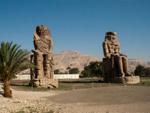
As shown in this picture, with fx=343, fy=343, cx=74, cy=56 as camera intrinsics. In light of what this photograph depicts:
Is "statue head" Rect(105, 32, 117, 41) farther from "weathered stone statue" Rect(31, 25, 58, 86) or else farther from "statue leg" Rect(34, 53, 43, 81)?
"statue leg" Rect(34, 53, 43, 81)

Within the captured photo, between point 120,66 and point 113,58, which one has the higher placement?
point 113,58

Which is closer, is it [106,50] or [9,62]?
[9,62]

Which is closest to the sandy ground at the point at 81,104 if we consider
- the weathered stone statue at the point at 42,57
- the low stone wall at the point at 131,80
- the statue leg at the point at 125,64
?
the weathered stone statue at the point at 42,57

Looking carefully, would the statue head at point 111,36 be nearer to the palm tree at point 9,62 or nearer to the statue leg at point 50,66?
the statue leg at point 50,66

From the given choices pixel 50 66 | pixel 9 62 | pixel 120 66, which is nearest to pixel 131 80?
pixel 120 66

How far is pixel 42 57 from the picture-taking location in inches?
1475

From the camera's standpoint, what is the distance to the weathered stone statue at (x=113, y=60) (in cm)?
4459

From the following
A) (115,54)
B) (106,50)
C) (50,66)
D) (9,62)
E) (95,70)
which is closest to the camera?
(9,62)

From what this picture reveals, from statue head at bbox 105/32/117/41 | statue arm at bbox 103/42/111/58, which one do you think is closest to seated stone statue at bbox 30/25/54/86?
statue arm at bbox 103/42/111/58

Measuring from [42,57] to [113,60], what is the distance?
39.8ft

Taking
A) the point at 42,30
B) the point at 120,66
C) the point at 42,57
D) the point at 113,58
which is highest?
the point at 42,30

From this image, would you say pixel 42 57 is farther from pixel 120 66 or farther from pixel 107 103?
pixel 107 103

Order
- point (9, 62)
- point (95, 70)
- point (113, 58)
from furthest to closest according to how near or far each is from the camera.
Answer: point (95, 70) < point (113, 58) < point (9, 62)

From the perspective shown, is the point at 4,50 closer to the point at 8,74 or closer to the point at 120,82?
the point at 8,74
